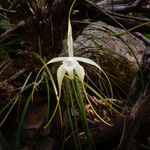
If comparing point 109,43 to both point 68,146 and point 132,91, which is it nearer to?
point 132,91

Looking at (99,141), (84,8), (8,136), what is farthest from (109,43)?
(8,136)

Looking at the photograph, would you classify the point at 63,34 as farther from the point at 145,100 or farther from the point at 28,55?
the point at 145,100

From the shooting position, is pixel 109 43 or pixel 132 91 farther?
pixel 109 43

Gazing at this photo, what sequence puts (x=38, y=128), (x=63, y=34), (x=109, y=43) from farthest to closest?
(x=109, y=43) → (x=63, y=34) → (x=38, y=128)

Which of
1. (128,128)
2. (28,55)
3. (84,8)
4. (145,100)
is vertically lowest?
(128,128)

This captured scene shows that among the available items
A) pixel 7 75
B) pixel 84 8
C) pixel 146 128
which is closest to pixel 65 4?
pixel 84 8

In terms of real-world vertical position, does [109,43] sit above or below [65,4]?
below

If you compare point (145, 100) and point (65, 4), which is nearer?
point (145, 100)

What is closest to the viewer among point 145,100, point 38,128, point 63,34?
point 145,100

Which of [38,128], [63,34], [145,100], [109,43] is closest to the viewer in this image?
[145,100]
